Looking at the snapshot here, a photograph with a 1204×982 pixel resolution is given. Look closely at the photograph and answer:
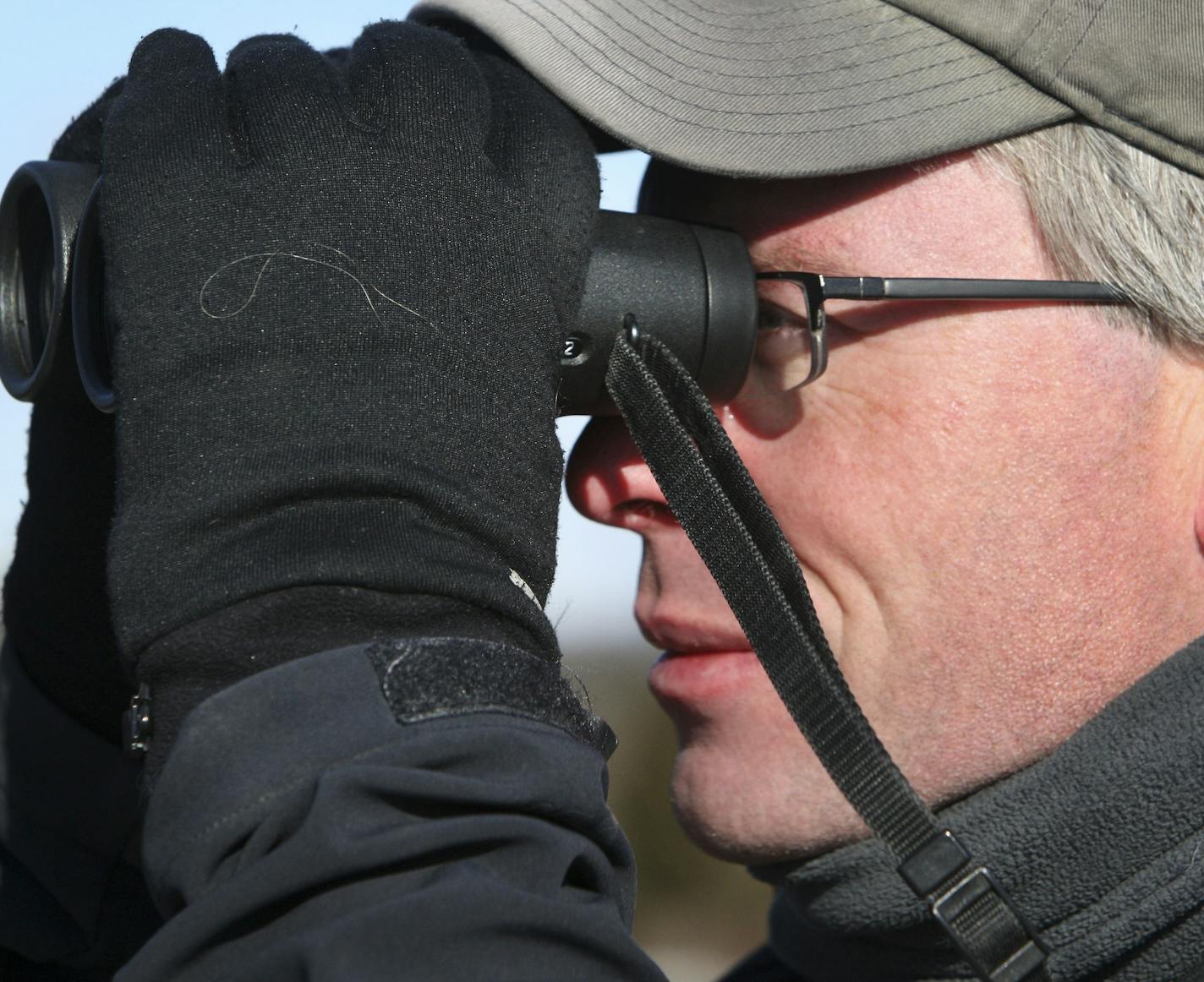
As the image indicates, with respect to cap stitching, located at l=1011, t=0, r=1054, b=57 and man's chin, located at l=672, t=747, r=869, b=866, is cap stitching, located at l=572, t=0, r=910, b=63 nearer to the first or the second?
cap stitching, located at l=1011, t=0, r=1054, b=57

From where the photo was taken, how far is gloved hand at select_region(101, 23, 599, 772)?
821 millimetres

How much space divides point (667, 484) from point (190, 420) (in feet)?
1.23

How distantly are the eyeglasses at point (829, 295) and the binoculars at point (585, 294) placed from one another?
0.20 ft

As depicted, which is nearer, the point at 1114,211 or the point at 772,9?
the point at 1114,211

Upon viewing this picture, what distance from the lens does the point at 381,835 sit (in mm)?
714

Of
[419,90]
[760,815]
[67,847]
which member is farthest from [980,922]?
[67,847]

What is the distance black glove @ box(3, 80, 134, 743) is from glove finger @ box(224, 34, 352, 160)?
0.38m

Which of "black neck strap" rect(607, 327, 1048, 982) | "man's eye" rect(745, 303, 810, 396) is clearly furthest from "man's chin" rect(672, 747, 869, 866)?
"man's eye" rect(745, 303, 810, 396)

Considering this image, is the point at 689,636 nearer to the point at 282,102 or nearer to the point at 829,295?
the point at 829,295

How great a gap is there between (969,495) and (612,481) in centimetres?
35

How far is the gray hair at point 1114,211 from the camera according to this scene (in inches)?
43.5

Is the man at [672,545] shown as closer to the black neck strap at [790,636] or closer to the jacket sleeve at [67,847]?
the black neck strap at [790,636]

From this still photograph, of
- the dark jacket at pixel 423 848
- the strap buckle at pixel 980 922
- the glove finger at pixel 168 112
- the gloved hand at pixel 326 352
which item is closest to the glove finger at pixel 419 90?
the gloved hand at pixel 326 352

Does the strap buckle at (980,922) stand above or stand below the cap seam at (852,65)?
below
